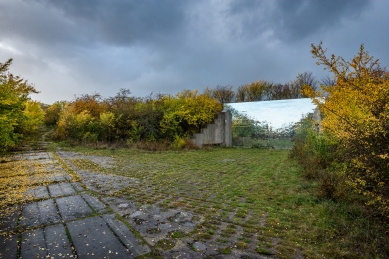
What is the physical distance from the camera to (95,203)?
12.2 feet

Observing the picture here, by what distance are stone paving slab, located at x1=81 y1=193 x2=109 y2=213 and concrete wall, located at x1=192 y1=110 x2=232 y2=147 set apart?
9.62 m

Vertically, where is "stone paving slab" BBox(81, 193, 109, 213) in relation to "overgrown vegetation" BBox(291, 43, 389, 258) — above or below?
below

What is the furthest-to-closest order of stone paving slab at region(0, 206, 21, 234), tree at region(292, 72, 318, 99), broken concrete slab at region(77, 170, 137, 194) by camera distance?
tree at region(292, 72, 318, 99) < broken concrete slab at region(77, 170, 137, 194) < stone paving slab at region(0, 206, 21, 234)

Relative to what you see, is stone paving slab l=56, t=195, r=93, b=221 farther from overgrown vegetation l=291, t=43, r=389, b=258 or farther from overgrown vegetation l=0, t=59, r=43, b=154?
overgrown vegetation l=0, t=59, r=43, b=154

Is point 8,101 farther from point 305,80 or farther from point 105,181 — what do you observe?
point 305,80

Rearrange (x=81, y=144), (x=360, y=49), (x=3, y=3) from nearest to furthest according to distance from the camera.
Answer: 1. (x=360, y=49)
2. (x=3, y=3)
3. (x=81, y=144)

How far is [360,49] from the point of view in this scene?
141 inches

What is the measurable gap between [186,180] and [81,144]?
388 inches

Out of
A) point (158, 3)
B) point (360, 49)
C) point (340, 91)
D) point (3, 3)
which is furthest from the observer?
point (158, 3)

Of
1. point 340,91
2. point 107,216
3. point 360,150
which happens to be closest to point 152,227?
point 107,216

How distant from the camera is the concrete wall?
1372 cm

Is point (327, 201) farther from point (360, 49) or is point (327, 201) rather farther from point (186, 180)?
point (186, 180)

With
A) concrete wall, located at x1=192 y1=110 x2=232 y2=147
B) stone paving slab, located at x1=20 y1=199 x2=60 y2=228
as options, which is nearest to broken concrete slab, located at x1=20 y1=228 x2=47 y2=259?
stone paving slab, located at x1=20 y1=199 x2=60 y2=228

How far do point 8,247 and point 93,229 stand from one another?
0.82 metres
